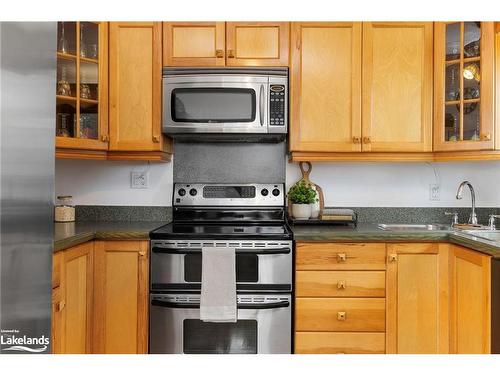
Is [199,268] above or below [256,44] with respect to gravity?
below

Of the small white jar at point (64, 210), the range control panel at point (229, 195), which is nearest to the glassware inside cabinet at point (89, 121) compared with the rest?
the small white jar at point (64, 210)

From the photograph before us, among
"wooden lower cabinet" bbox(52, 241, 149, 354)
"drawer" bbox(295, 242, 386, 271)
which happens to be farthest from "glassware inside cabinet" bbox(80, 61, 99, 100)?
"drawer" bbox(295, 242, 386, 271)

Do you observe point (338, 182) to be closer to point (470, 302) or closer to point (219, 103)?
Answer: point (219, 103)

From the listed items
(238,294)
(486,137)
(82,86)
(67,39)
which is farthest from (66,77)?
(486,137)

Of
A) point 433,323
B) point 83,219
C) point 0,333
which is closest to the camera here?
point 0,333

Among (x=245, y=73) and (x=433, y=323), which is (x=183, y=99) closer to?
(x=245, y=73)

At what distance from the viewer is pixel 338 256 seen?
84.7 inches

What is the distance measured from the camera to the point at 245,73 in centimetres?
239

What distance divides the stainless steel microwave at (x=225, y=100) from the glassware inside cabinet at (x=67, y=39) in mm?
486

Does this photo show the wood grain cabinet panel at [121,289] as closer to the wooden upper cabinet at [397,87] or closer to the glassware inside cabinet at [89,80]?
the glassware inside cabinet at [89,80]

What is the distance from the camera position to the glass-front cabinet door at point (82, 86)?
2.27 m

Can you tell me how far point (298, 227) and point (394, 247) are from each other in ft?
1.72

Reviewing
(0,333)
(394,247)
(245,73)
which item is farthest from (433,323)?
(0,333)

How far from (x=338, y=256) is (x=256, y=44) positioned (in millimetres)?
1224
